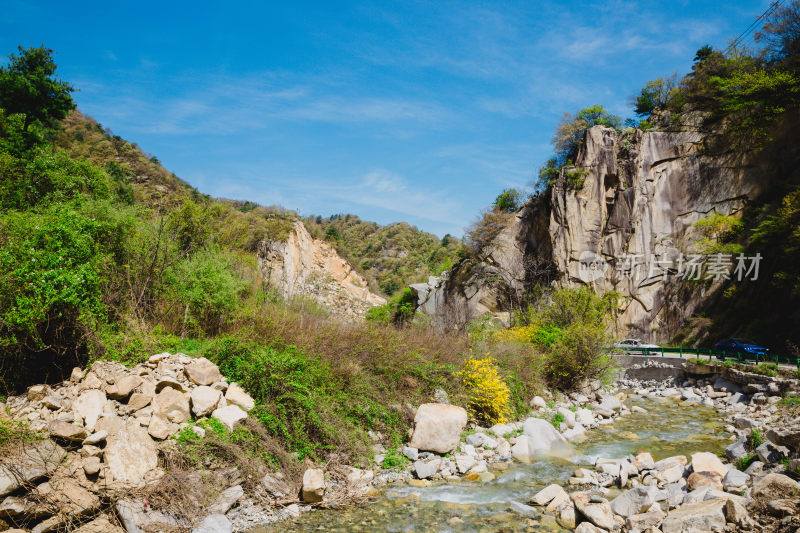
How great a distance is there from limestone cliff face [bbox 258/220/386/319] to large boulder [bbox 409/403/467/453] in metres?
22.1

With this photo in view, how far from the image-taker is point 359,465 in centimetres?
781

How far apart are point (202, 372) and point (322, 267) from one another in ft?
112

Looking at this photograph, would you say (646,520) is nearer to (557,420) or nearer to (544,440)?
(544,440)

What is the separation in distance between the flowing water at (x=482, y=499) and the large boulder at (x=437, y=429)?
3.53 feet

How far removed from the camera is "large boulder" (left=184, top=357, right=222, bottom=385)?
763 centimetres

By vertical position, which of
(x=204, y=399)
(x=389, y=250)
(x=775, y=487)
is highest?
(x=389, y=250)

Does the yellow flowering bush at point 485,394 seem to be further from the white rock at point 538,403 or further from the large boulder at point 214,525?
the large boulder at point 214,525

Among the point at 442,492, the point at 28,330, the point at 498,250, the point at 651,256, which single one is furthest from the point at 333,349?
the point at 651,256

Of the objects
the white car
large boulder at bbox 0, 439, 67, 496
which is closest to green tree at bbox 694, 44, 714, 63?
the white car

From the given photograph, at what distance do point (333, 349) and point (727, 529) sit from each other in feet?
24.1

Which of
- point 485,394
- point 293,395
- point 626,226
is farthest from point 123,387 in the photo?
point 626,226

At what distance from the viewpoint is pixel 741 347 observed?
827 inches

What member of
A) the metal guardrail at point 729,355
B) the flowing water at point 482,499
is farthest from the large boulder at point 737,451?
the metal guardrail at point 729,355

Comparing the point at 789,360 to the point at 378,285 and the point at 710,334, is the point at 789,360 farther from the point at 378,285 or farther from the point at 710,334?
the point at 378,285
